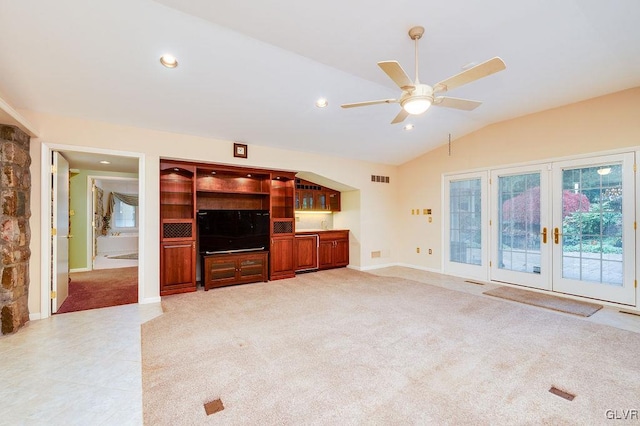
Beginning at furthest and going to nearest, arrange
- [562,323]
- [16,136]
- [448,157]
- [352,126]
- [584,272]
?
[448,157]
[352,126]
[584,272]
[562,323]
[16,136]

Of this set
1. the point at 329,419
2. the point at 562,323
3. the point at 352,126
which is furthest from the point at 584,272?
the point at 329,419

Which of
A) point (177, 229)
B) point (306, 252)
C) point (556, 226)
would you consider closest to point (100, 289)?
point (177, 229)

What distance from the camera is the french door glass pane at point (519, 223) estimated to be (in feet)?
16.1

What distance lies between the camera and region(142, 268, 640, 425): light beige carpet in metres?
1.89

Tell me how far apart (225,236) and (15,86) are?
10.6 feet

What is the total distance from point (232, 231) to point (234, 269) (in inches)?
27.9

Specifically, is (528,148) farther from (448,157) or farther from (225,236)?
(225,236)

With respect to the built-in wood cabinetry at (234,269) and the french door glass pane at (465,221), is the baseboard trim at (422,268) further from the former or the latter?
the built-in wood cabinetry at (234,269)

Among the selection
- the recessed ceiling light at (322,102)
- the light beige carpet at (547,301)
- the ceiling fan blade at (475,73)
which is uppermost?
the recessed ceiling light at (322,102)

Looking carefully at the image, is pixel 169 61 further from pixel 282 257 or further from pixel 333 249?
pixel 333 249

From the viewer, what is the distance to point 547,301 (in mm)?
4238

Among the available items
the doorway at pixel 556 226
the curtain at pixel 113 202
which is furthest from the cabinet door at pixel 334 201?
the curtain at pixel 113 202

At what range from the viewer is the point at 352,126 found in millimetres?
4930

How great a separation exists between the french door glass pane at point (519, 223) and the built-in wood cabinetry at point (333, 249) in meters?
3.23
